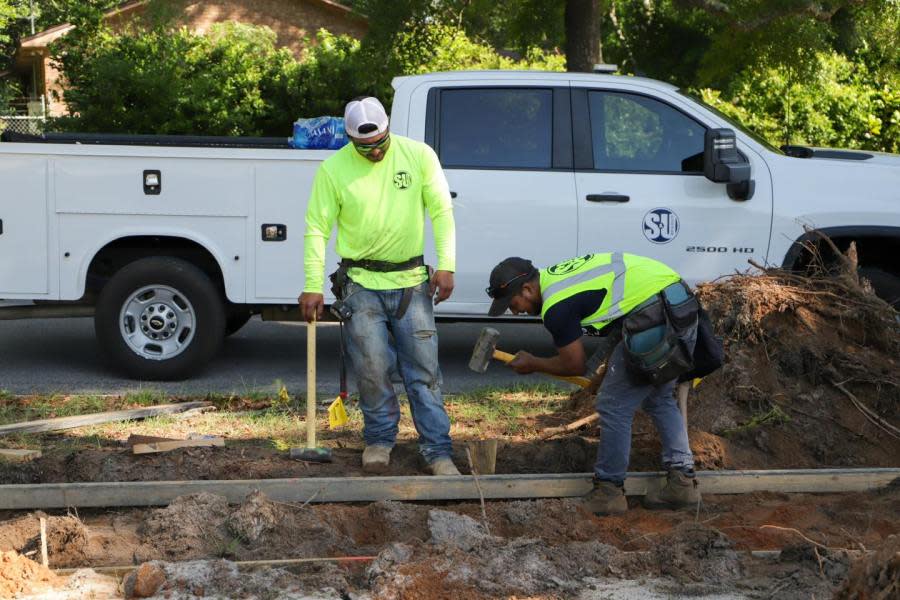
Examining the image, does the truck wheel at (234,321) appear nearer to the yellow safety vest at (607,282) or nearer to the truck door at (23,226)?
the truck door at (23,226)

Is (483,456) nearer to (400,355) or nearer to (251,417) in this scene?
(400,355)

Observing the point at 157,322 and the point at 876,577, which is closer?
the point at 876,577

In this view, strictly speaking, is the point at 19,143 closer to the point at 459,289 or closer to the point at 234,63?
the point at 459,289

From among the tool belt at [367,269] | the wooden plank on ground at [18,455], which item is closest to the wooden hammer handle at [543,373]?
the tool belt at [367,269]

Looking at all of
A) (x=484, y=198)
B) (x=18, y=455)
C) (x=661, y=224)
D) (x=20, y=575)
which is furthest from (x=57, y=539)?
(x=661, y=224)

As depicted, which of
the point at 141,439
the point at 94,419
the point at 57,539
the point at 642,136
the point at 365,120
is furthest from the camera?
the point at 642,136

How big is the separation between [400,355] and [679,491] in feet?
5.41

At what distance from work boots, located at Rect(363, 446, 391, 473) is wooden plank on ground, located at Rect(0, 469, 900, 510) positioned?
50 cm

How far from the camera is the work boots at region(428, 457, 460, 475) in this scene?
20.3 feet

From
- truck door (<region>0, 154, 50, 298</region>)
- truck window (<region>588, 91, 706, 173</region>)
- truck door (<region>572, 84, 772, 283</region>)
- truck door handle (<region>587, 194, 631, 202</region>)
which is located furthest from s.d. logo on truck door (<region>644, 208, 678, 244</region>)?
truck door (<region>0, 154, 50, 298</region>)

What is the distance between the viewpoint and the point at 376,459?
6402 mm

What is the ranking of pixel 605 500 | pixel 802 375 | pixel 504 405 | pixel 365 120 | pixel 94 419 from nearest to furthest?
pixel 605 500 → pixel 365 120 → pixel 802 375 → pixel 94 419 → pixel 504 405

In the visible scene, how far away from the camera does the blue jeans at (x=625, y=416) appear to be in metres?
5.70

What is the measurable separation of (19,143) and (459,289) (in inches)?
131
